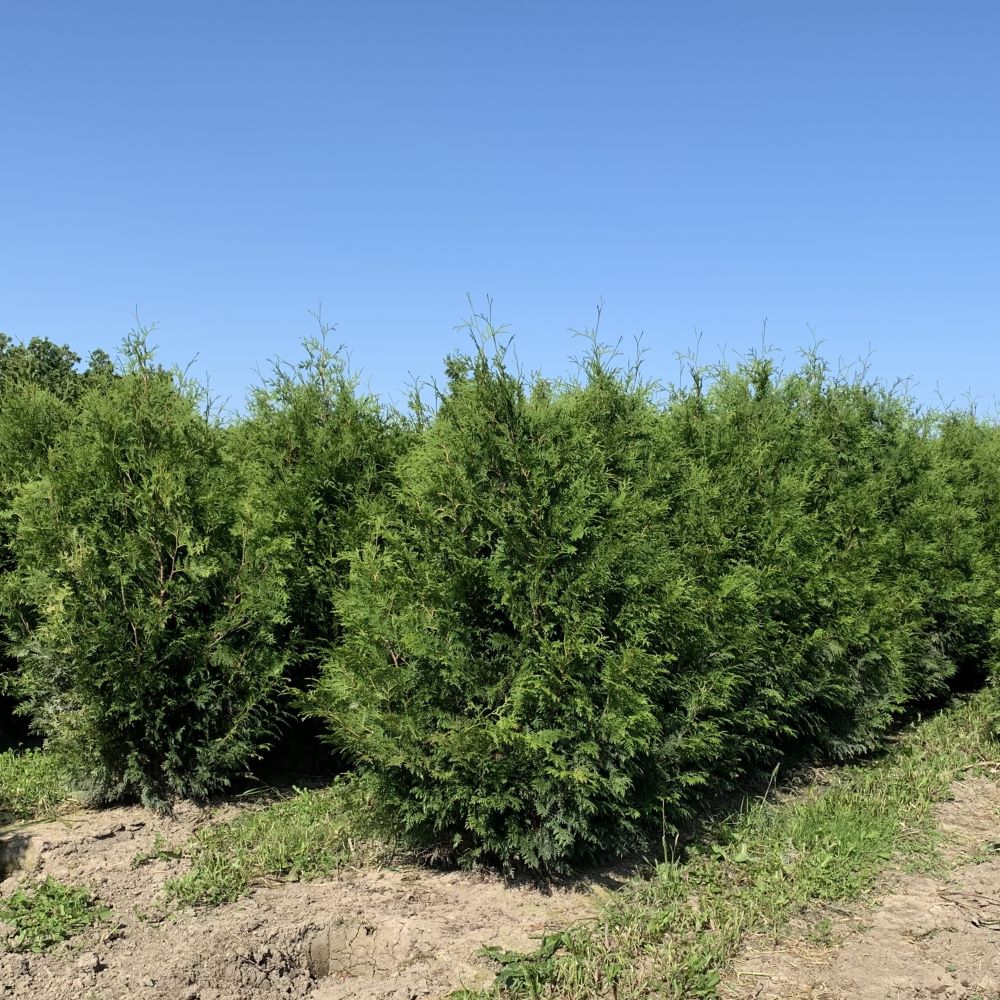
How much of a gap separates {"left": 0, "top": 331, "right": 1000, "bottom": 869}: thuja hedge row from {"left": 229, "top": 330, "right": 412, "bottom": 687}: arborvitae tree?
0.03 meters

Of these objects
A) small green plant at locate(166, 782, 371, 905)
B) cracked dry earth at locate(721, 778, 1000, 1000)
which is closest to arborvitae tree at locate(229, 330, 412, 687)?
small green plant at locate(166, 782, 371, 905)

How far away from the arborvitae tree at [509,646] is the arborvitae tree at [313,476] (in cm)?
178

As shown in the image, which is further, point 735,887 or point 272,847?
point 272,847

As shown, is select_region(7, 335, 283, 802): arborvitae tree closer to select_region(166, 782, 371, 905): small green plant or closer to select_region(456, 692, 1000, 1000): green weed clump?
select_region(166, 782, 371, 905): small green plant

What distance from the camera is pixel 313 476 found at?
7234mm

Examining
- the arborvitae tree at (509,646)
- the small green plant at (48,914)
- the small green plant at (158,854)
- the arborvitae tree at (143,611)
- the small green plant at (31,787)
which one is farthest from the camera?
the small green plant at (31,787)

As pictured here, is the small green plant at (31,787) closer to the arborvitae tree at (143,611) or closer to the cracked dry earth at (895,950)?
the arborvitae tree at (143,611)

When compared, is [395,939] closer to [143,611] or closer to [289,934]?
[289,934]

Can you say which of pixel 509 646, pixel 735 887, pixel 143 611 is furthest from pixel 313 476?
pixel 735 887

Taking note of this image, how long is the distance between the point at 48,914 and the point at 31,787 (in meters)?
2.58

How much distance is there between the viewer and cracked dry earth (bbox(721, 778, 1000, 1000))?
3861mm

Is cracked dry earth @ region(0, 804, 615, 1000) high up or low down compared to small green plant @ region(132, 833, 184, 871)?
down

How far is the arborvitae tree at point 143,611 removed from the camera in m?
6.04

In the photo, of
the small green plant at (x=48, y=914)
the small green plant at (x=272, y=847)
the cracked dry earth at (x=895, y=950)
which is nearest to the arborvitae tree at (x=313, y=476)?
the small green plant at (x=272, y=847)
